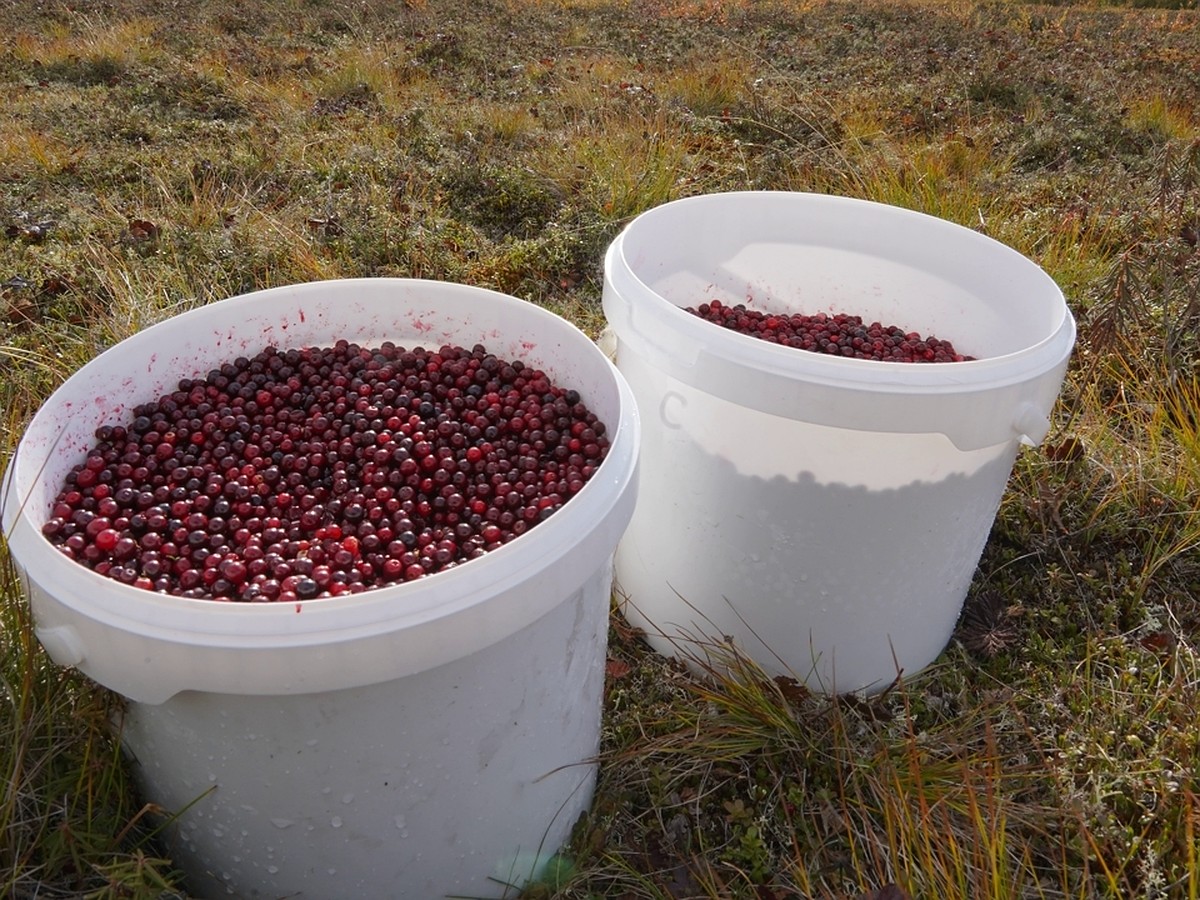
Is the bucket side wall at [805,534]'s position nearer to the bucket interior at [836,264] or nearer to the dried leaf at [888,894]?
the bucket interior at [836,264]

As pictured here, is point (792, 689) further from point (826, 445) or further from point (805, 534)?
point (826, 445)

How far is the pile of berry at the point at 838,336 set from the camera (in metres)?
2.13

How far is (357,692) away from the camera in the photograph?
3.74 feet

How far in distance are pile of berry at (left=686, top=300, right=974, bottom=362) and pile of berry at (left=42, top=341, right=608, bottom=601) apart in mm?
646

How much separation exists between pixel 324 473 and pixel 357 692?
582 millimetres

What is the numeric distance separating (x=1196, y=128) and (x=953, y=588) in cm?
511

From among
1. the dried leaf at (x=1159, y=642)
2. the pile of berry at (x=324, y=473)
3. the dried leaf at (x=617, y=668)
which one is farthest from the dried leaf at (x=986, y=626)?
the pile of berry at (x=324, y=473)

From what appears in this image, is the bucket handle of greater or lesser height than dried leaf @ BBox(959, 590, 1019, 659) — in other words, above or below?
above

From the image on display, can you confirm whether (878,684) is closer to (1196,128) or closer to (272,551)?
(272,551)

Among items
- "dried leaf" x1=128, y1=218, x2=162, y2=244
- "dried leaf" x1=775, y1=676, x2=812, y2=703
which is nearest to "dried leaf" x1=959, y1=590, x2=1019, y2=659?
"dried leaf" x1=775, y1=676, x2=812, y2=703

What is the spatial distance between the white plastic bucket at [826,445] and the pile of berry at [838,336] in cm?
15

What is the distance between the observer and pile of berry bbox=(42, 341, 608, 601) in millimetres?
1331

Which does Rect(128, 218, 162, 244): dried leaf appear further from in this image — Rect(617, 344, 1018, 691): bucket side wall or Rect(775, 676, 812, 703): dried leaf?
Rect(775, 676, 812, 703): dried leaf

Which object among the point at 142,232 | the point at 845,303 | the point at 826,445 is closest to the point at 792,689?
the point at 826,445
